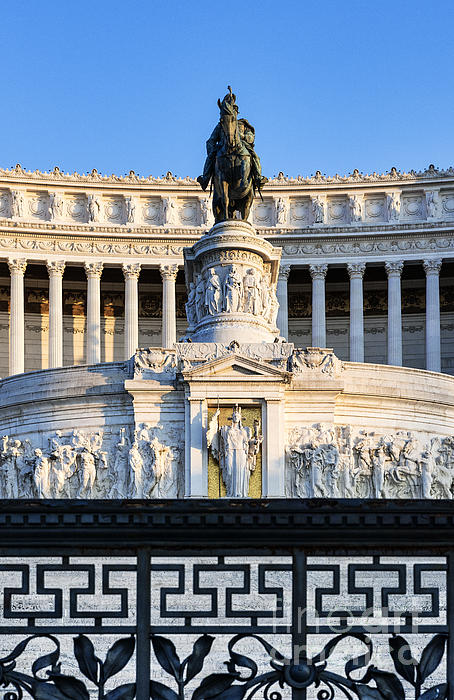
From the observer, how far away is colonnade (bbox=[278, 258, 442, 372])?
191ft

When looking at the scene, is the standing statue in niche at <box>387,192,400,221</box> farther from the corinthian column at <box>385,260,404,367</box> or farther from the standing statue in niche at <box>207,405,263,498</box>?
the standing statue in niche at <box>207,405,263,498</box>

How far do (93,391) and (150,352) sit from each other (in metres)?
1.84

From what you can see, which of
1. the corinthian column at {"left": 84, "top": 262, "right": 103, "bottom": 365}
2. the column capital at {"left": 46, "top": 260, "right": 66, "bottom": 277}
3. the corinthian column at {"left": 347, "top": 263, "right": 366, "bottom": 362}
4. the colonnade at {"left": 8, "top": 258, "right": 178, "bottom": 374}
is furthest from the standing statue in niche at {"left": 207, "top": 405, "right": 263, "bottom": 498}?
the column capital at {"left": 46, "top": 260, "right": 66, "bottom": 277}

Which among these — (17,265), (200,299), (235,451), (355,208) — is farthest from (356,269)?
(235,451)

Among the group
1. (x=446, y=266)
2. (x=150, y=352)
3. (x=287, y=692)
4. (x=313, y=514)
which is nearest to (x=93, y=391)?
(x=150, y=352)

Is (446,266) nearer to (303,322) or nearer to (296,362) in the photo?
(303,322)

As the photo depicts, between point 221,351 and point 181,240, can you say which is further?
point 181,240

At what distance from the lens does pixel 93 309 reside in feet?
195

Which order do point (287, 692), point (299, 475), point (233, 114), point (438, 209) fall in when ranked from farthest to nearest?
point (438, 209) → point (233, 114) → point (299, 475) → point (287, 692)

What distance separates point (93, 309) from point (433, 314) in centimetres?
1844

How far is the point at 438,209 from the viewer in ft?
197

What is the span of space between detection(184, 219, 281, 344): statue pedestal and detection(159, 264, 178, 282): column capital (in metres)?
26.4

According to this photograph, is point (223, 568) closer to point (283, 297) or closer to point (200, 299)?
point (200, 299)

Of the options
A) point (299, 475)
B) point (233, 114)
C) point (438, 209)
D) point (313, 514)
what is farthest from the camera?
point (438, 209)
